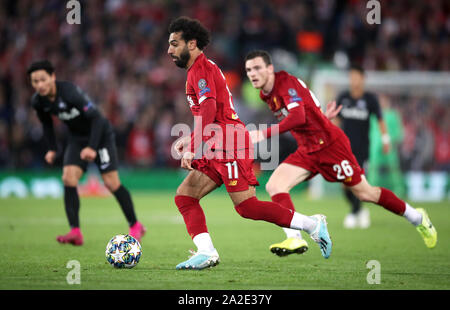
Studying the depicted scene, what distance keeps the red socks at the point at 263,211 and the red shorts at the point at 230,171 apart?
6.1 inches

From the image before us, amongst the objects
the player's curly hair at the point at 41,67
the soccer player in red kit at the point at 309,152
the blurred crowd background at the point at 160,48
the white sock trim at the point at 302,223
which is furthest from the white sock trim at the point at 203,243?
the blurred crowd background at the point at 160,48

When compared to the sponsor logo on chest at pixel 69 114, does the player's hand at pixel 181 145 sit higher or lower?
lower

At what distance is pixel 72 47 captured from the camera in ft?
69.9

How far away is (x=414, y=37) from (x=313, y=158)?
1500 cm

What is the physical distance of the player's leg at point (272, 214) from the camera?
6.12 metres

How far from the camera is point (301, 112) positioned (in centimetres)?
704

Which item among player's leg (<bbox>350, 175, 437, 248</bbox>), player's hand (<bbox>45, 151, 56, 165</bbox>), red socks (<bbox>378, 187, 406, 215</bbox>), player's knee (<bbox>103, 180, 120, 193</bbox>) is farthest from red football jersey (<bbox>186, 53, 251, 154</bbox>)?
player's hand (<bbox>45, 151, 56, 165</bbox>)

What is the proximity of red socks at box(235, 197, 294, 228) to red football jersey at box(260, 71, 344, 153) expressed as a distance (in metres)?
1.03

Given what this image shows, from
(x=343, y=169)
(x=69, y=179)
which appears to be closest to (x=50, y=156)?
(x=69, y=179)

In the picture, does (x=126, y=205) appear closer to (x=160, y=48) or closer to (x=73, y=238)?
(x=73, y=238)

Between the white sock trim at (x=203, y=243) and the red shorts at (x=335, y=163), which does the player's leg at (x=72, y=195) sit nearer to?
the white sock trim at (x=203, y=243)

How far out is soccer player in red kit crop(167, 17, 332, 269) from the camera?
6.03 metres

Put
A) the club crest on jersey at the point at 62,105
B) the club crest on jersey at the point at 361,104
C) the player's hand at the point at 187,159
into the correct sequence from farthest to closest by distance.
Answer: the club crest on jersey at the point at 361,104 < the club crest on jersey at the point at 62,105 < the player's hand at the point at 187,159

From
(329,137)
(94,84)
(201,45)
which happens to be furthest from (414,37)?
(201,45)
